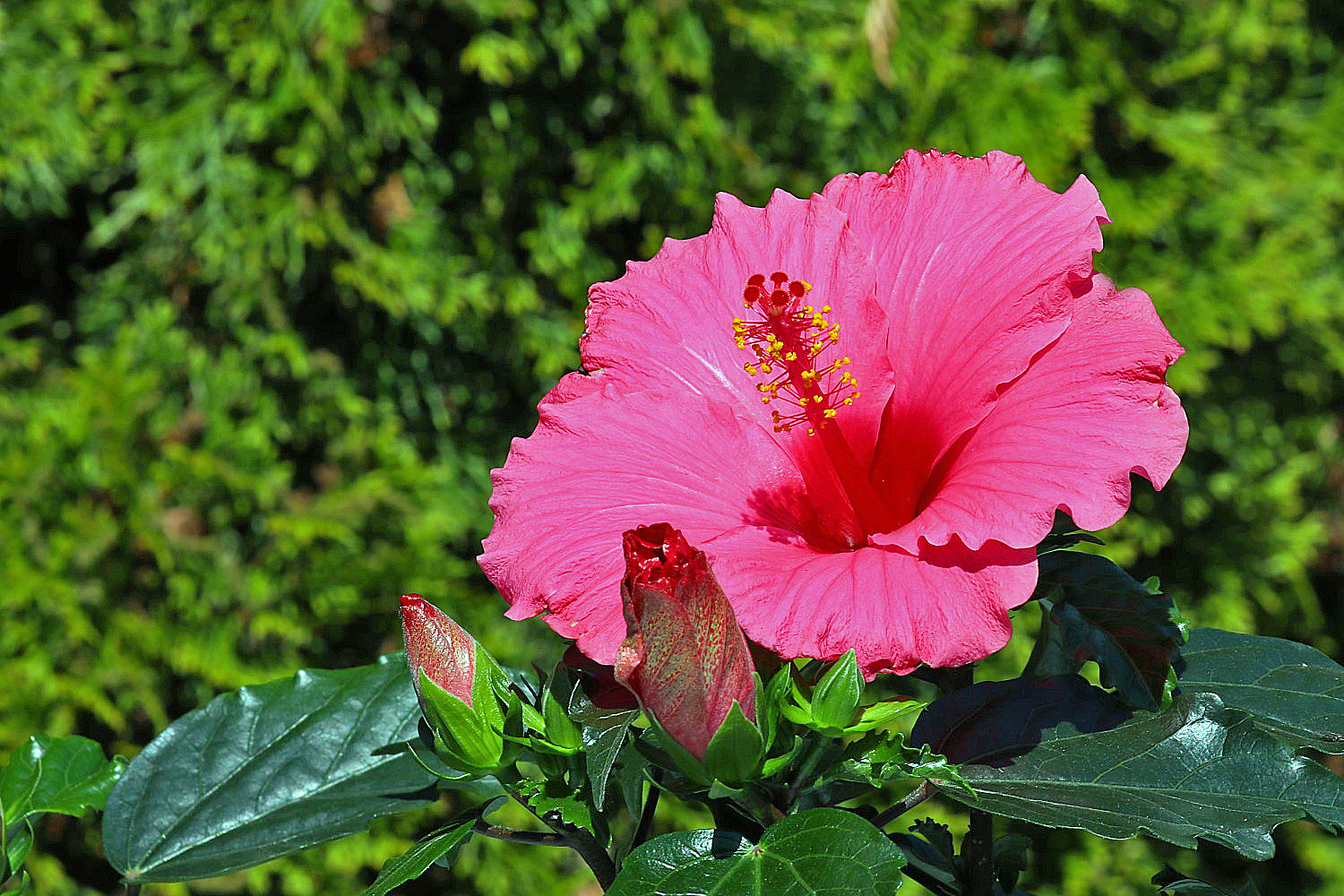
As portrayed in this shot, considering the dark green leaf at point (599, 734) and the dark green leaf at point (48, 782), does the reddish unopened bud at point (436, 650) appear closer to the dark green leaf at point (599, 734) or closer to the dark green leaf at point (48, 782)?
the dark green leaf at point (599, 734)

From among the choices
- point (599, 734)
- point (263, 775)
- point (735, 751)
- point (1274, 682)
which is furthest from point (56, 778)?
point (1274, 682)

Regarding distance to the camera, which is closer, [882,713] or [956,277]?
[882,713]

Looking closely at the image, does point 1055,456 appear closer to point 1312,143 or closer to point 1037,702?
point 1037,702

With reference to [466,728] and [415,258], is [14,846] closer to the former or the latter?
[466,728]

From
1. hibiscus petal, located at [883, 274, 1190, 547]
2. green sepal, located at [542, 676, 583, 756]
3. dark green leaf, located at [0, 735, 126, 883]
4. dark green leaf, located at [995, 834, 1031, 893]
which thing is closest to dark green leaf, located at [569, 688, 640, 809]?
green sepal, located at [542, 676, 583, 756]

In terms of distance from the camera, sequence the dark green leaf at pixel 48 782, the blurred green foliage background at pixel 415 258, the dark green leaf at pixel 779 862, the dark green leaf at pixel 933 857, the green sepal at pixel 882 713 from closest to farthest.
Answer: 1. the dark green leaf at pixel 779 862
2. the green sepal at pixel 882 713
3. the dark green leaf at pixel 933 857
4. the dark green leaf at pixel 48 782
5. the blurred green foliage background at pixel 415 258

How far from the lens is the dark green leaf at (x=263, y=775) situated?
3.13 feet

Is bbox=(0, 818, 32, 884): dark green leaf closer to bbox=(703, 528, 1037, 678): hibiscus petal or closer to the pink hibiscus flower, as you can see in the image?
the pink hibiscus flower

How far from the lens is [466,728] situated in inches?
31.0

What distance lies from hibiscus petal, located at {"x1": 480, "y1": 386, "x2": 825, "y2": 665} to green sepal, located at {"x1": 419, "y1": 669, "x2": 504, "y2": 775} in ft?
0.22

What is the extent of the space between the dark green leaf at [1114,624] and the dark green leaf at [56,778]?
79 cm

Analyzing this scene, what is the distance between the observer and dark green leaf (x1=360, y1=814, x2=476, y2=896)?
75cm

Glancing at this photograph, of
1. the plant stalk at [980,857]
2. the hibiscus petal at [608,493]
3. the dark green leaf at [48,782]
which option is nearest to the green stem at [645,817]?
the hibiscus petal at [608,493]

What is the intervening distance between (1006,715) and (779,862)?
0.74 feet
